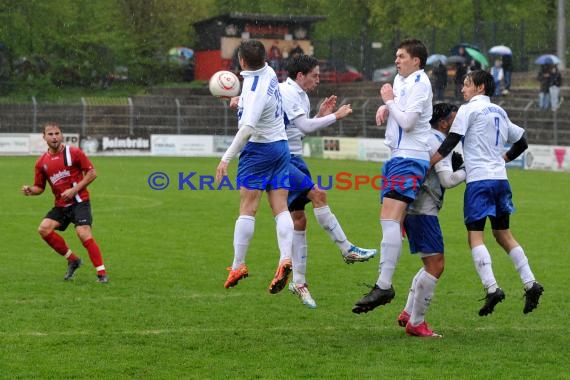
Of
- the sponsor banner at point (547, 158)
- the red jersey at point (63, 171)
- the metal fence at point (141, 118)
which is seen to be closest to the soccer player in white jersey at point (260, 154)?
the red jersey at point (63, 171)

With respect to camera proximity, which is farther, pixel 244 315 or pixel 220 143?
pixel 220 143

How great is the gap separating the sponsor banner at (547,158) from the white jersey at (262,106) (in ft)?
88.5

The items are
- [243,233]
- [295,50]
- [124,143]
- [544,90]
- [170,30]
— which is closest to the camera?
[243,233]

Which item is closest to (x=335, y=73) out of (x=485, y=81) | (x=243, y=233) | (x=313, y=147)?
(x=313, y=147)

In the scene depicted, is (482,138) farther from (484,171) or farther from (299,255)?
(299,255)

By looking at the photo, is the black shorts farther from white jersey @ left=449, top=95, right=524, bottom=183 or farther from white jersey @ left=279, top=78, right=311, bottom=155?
white jersey @ left=449, top=95, right=524, bottom=183

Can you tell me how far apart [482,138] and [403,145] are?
0.74 metres

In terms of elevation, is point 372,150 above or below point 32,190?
below

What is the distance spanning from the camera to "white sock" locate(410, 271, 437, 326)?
10.0 meters

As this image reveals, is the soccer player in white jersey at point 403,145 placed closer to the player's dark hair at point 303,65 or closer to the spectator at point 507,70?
the player's dark hair at point 303,65

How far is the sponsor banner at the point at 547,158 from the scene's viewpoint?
3597cm

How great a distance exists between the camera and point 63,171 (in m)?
13.8

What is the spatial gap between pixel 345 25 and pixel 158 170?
1236 inches

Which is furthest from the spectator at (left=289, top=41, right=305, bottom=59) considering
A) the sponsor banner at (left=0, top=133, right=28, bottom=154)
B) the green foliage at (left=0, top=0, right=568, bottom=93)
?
the sponsor banner at (left=0, top=133, right=28, bottom=154)
